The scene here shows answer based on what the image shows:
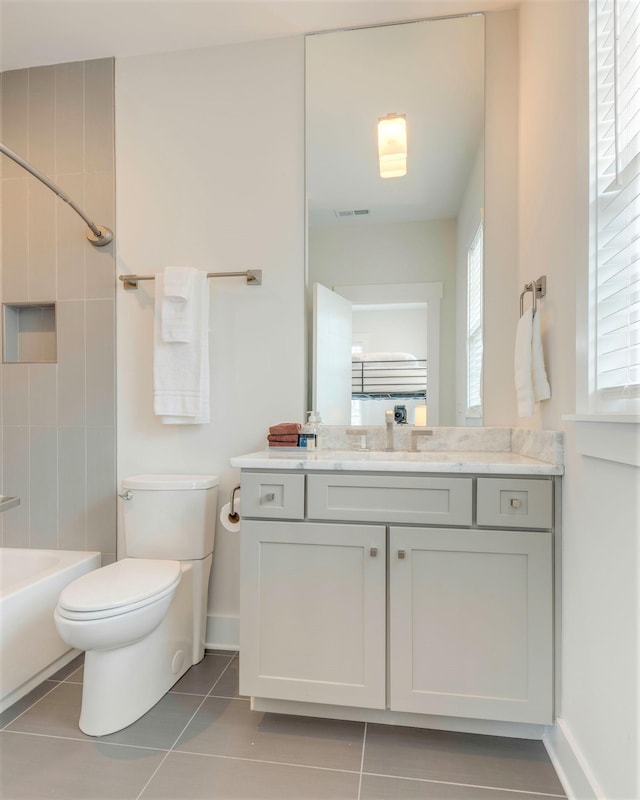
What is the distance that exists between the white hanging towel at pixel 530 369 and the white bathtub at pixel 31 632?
1953 mm

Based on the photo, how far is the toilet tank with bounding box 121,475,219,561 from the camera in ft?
6.28

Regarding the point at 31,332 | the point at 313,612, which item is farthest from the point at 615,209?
the point at 31,332

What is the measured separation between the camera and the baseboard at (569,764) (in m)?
1.12

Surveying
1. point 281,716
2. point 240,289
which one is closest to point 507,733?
point 281,716

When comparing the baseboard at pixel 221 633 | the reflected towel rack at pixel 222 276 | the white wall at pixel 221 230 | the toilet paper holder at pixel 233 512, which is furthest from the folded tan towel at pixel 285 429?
the baseboard at pixel 221 633

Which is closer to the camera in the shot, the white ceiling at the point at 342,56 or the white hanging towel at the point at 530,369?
the white hanging towel at the point at 530,369

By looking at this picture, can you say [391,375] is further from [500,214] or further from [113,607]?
[113,607]

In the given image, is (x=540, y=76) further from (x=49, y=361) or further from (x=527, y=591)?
(x=49, y=361)

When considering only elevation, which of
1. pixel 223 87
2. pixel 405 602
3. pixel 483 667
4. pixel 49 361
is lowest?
pixel 483 667

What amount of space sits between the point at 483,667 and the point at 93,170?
8.58 feet

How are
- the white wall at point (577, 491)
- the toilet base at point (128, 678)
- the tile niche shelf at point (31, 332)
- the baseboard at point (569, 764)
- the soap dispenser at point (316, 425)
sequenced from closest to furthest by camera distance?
the white wall at point (577, 491) → the baseboard at point (569, 764) → the toilet base at point (128, 678) → the soap dispenser at point (316, 425) → the tile niche shelf at point (31, 332)

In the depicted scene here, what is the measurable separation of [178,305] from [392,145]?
3.84 ft

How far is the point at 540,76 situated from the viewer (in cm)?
161

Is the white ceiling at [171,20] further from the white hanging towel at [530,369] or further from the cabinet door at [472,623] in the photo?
the cabinet door at [472,623]
